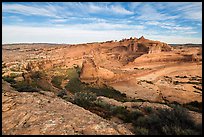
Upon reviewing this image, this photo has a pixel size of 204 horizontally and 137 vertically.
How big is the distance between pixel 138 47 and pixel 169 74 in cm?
1692

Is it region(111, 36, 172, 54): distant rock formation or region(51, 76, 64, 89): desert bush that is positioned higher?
region(111, 36, 172, 54): distant rock formation

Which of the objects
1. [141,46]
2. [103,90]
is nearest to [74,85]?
[103,90]

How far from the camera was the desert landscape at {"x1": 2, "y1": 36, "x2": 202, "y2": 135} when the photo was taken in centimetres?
519

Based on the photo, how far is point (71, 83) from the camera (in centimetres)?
2580

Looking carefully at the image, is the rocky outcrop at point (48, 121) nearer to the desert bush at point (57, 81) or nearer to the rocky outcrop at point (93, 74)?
the desert bush at point (57, 81)

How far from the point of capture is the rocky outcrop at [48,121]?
15.1 feet

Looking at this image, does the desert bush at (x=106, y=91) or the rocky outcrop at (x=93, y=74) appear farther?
the rocky outcrop at (x=93, y=74)

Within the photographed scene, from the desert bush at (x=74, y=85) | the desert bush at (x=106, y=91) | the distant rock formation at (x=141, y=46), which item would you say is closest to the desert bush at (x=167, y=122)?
the desert bush at (x=106, y=91)

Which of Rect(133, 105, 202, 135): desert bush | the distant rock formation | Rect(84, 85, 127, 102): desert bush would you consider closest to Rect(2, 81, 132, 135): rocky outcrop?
Rect(133, 105, 202, 135): desert bush

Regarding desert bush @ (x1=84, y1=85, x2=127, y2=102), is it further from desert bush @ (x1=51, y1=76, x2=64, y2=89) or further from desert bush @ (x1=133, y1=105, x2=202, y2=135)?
desert bush @ (x1=133, y1=105, x2=202, y2=135)

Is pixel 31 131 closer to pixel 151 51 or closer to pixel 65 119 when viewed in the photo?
pixel 65 119

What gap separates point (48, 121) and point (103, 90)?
708 inches

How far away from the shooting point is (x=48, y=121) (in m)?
4.99

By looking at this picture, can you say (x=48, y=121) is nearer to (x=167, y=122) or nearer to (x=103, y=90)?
(x=167, y=122)
